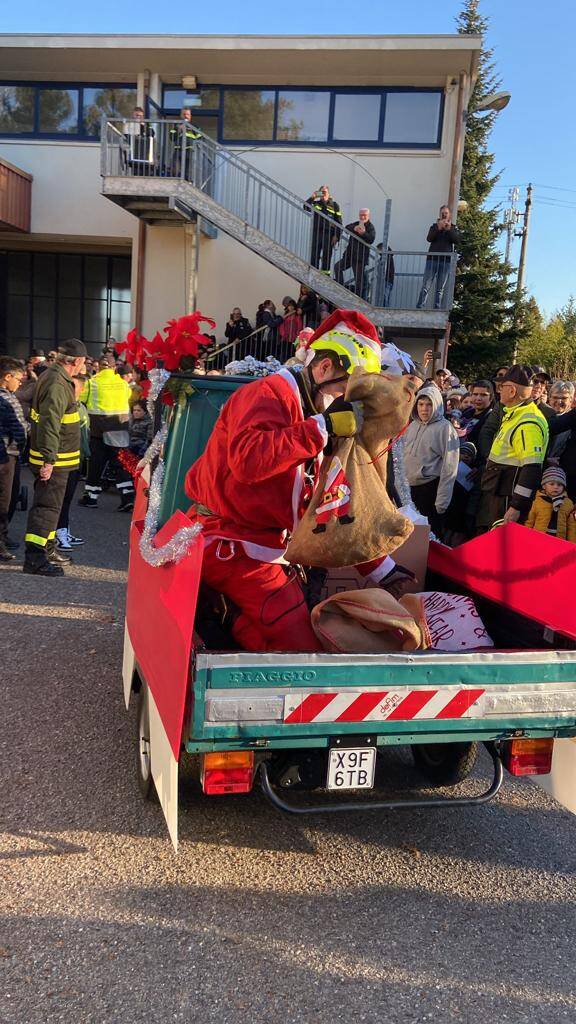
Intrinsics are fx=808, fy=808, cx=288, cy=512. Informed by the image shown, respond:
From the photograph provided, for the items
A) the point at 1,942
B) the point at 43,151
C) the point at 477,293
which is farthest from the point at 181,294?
the point at 1,942

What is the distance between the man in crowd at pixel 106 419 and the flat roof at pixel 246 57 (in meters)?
8.08

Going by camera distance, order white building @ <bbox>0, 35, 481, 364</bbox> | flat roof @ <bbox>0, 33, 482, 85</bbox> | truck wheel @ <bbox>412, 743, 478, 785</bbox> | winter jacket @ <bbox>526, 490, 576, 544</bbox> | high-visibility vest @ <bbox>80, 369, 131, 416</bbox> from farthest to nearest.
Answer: white building @ <bbox>0, 35, 481, 364</bbox>, flat roof @ <bbox>0, 33, 482, 85</bbox>, high-visibility vest @ <bbox>80, 369, 131, 416</bbox>, winter jacket @ <bbox>526, 490, 576, 544</bbox>, truck wheel @ <bbox>412, 743, 478, 785</bbox>

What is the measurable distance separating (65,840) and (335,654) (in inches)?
57.2

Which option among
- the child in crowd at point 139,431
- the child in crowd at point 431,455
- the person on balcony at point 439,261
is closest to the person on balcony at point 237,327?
the person on balcony at point 439,261

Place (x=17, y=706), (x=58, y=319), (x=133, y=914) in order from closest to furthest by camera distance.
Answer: (x=133, y=914)
(x=17, y=706)
(x=58, y=319)

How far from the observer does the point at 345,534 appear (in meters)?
2.96

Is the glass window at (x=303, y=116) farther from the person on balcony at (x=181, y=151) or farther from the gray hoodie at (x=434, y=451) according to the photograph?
the gray hoodie at (x=434, y=451)

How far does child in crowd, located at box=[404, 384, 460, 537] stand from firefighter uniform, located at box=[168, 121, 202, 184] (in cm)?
982

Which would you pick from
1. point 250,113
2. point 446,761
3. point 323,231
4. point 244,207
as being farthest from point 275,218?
point 446,761

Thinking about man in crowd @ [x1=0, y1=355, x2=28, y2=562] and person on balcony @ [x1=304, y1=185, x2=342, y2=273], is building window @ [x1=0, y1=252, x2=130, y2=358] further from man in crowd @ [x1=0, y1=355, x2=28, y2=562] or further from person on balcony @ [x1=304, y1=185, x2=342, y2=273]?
man in crowd @ [x1=0, y1=355, x2=28, y2=562]

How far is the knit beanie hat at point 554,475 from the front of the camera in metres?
6.46

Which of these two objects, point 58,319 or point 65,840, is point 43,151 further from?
point 65,840

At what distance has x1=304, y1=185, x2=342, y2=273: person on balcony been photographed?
1474 centimetres

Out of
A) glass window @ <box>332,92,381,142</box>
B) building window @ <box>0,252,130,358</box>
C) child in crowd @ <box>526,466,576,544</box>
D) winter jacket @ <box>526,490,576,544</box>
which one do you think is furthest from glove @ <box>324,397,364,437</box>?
building window @ <box>0,252,130,358</box>
